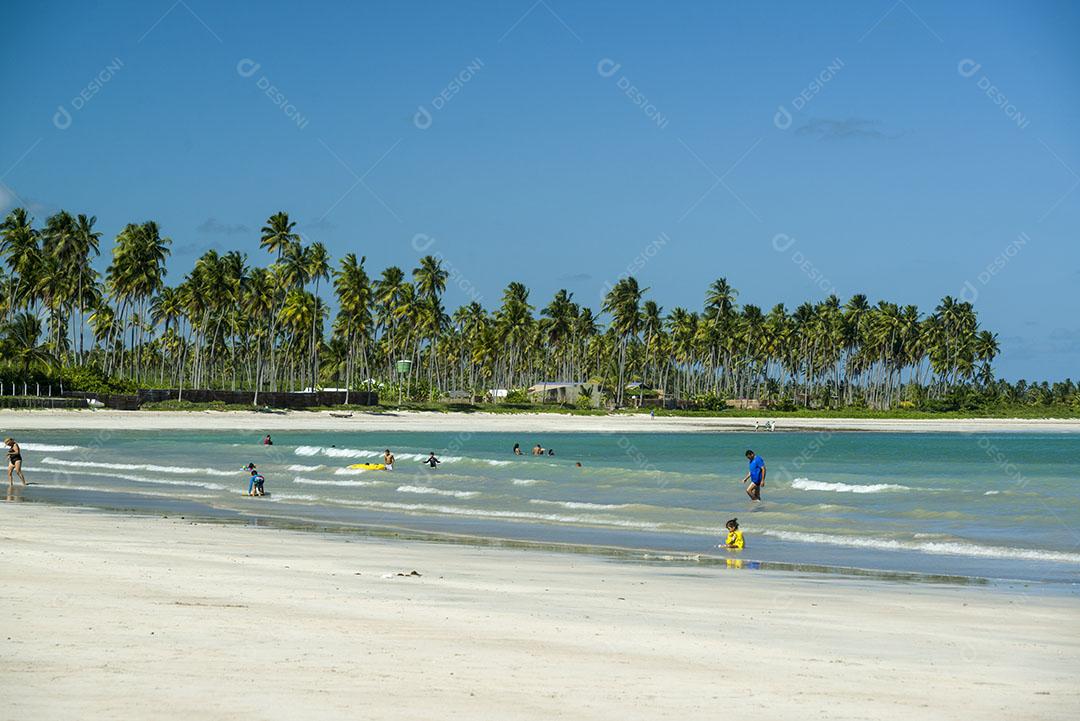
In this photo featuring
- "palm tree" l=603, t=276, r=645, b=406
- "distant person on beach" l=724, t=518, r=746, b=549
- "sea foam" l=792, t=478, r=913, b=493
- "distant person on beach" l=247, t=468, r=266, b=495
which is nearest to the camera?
"distant person on beach" l=724, t=518, r=746, b=549

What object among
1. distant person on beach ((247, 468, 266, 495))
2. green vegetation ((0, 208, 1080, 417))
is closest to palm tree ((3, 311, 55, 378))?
green vegetation ((0, 208, 1080, 417))

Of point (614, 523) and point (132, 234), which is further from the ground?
point (132, 234)

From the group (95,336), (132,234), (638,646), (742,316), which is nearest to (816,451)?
(638,646)

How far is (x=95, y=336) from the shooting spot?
153m

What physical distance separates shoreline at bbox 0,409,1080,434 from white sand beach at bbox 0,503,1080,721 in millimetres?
62266

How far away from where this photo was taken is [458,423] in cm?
10019

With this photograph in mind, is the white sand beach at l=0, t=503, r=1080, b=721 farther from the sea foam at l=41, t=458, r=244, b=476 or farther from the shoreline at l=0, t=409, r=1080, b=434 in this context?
the shoreline at l=0, t=409, r=1080, b=434

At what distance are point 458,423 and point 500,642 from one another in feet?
295

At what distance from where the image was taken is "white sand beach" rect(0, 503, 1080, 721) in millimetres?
8234

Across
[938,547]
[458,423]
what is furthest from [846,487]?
[458,423]

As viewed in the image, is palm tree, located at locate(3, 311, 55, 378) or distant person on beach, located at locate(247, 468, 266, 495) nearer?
distant person on beach, located at locate(247, 468, 266, 495)

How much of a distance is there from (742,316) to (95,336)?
94.3 metres

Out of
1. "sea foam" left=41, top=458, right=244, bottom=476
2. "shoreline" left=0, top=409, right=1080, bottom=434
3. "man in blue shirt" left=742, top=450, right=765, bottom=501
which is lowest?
"sea foam" left=41, top=458, right=244, bottom=476

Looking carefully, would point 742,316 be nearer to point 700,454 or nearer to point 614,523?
point 700,454
